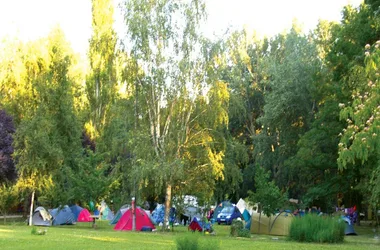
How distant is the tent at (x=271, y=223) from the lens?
2692 centimetres

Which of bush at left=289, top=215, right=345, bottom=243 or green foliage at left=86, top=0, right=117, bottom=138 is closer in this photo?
bush at left=289, top=215, right=345, bottom=243

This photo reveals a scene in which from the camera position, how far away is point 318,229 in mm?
21016

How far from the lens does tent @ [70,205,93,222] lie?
37.5 m

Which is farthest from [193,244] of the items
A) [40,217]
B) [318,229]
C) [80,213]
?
[80,213]

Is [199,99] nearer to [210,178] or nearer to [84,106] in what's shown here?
[210,178]

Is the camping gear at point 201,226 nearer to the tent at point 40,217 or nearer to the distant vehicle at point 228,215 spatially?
the tent at point 40,217

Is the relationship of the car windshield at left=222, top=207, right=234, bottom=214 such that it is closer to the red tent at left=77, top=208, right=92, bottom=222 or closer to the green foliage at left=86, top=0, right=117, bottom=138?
the red tent at left=77, top=208, right=92, bottom=222

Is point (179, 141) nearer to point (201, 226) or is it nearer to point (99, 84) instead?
point (201, 226)

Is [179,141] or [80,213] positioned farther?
[80,213]

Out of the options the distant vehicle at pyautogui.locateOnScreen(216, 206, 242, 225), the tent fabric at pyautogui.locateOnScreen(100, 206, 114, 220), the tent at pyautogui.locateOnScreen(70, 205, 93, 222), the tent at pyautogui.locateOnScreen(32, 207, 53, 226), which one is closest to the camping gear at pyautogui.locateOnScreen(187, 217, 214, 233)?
the tent at pyautogui.locateOnScreen(32, 207, 53, 226)

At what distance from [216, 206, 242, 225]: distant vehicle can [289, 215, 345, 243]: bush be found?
1784 centimetres

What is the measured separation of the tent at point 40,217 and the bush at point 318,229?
16553 millimetres

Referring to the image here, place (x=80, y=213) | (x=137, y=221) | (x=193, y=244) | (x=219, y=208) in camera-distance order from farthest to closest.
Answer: (x=219, y=208), (x=80, y=213), (x=137, y=221), (x=193, y=244)

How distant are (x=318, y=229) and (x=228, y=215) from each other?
19.1 m
